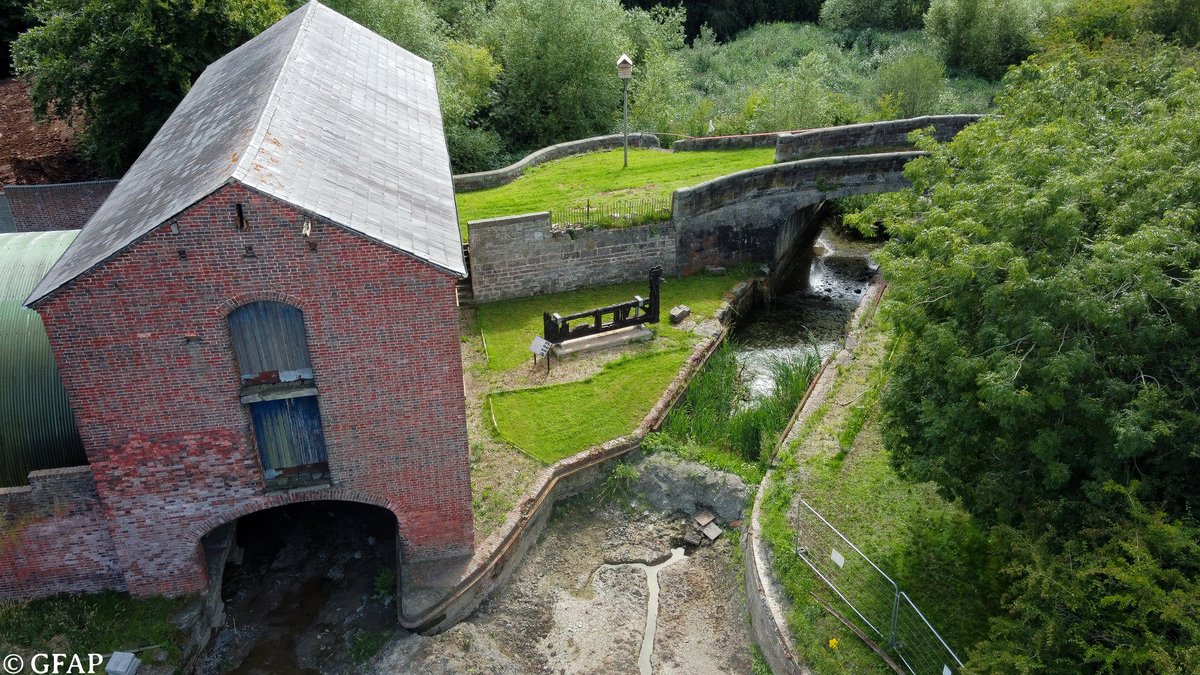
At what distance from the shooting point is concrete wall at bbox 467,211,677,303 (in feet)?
70.1

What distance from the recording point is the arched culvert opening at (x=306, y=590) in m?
12.2

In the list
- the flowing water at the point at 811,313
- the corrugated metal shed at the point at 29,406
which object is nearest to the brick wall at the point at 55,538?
the corrugated metal shed at the point at 29,406

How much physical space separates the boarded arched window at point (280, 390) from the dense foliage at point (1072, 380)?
8.75 metres

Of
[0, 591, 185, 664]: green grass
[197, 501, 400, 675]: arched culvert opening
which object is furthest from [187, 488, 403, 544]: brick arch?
[197, 501, 400, 675]: arched culvert opening

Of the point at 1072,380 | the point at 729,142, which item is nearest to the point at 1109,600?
the point at 1072,380

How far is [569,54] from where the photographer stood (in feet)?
102

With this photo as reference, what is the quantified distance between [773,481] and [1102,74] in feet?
33.4

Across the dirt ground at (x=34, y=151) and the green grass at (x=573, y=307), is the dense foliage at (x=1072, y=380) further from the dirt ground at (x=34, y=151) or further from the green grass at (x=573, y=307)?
the dirt ground at (x=34, y=151)

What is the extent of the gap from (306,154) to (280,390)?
138 inches

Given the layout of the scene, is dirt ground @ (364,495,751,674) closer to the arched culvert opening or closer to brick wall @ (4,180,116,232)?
the arched culvert opening

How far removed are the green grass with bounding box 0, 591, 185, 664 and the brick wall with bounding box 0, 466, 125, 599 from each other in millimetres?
253

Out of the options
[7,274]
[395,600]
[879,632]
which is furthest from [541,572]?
[7,274]

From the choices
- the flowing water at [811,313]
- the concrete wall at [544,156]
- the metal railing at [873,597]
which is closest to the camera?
the metal railing at [873,597]

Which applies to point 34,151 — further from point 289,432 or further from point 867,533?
point 867,533
